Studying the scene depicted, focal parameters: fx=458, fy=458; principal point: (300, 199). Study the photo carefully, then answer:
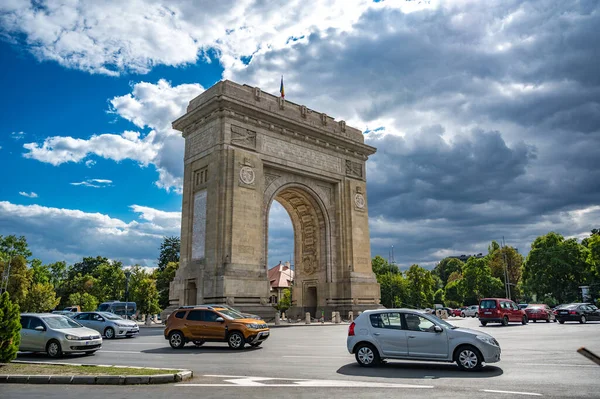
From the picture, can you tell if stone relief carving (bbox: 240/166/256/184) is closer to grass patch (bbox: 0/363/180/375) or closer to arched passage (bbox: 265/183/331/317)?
arched passage (bbox: 265/183/331/317)

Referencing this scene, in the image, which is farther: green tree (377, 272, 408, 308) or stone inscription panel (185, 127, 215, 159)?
green tree (377, 272, 408, 308)

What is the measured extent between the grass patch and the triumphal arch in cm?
1887

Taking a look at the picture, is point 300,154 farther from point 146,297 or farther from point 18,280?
point 18,280

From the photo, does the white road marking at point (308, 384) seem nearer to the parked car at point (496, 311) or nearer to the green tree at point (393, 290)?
the parked car at point (496, 311)

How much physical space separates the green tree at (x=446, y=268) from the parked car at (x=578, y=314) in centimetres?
9948

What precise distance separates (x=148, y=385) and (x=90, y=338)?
6.88 m

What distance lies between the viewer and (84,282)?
78750 millimetres

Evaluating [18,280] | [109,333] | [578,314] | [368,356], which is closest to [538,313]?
[578,314]

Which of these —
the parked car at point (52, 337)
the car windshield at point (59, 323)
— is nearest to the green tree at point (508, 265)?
the car windshield at point (59, 323)

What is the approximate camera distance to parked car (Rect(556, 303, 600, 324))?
30484 mm

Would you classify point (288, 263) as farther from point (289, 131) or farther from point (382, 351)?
point (382, 351)

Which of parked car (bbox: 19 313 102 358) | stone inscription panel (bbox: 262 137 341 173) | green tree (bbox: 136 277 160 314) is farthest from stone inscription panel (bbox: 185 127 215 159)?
green tree (bbox: 136 277 160 314)

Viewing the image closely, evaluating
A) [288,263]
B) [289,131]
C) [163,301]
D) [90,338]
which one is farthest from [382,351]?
[288,263]

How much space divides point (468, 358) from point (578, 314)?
2536 cm
